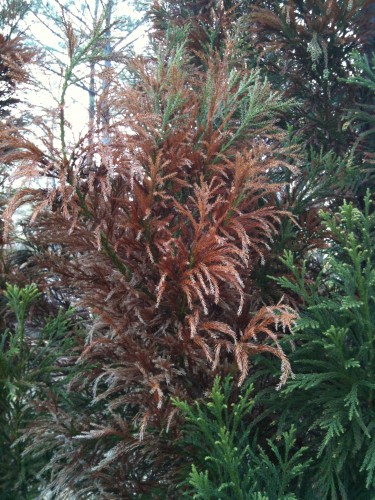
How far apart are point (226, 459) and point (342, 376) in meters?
0.72

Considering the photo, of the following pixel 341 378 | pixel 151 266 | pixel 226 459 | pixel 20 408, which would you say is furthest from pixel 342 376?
pixel 20 408

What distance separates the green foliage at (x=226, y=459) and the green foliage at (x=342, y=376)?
0.19m

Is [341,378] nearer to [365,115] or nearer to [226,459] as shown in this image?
[226,459]

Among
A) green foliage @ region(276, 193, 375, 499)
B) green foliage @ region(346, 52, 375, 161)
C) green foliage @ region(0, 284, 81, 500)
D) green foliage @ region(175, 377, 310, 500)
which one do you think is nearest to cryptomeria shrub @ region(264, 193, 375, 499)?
green foliage @ region(276, 193, 375, 499)

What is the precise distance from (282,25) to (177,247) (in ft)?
7.25

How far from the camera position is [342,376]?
2.49 metres

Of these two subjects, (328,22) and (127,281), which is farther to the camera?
(328,22)

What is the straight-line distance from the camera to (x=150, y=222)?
2615 millimetres

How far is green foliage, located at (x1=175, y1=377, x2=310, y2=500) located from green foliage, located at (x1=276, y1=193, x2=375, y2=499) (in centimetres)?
19

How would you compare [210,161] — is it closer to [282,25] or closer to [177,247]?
[177,247]

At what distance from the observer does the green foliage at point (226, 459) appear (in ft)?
7.06

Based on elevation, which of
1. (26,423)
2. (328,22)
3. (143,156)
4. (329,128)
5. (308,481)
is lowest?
(308,481)

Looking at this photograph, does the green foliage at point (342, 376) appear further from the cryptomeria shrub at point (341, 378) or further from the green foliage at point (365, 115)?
the green foliage at point (365, 115)

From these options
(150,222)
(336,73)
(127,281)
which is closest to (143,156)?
(150,222)
